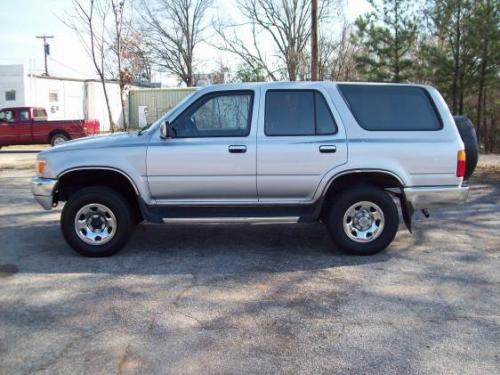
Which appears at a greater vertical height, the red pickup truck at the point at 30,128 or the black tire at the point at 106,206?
the red pickup truck at the point at 30,128

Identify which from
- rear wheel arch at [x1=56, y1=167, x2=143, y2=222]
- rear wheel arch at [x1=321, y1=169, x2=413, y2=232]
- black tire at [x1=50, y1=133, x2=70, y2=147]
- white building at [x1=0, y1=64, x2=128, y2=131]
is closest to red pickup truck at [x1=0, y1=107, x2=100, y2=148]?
black tire at [x1=50, y1=133, x2=70, y2=147]

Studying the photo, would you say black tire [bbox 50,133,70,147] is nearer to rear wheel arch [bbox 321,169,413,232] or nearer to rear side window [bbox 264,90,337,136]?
rear side window [bbox 264,90,337,136]

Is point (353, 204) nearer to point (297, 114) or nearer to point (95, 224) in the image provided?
point (297, 114)

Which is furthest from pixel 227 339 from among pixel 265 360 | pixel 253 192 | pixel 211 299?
pixel 253 192

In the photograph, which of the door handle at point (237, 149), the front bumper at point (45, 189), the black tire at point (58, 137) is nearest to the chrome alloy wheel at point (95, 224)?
the front bumper at point (45, 189)

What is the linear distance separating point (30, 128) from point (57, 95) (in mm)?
11320

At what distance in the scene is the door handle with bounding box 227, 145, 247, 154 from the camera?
5.88 m

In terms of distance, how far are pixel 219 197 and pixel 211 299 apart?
1.54m

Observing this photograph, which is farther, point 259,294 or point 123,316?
point 259,294

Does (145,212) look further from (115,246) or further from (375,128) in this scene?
(375,128)

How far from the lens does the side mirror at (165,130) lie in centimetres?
584

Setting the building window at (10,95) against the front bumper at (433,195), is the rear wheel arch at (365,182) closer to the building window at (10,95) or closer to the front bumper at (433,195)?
the front bumper at (433,195)

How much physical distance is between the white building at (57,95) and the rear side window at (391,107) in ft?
89.8

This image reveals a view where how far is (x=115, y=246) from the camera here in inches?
240
